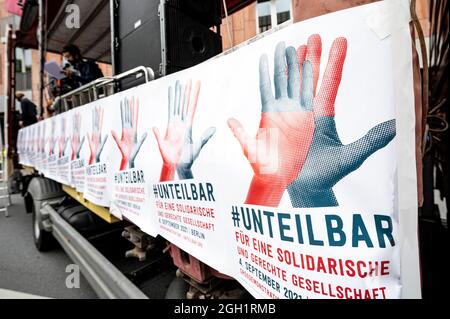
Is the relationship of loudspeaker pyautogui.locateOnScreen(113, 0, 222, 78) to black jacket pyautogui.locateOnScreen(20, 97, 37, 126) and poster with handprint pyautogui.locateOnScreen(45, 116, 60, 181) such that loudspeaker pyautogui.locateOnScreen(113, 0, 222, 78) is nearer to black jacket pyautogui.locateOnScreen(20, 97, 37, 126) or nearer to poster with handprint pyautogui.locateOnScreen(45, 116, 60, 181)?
poster with handprint pyautogui.locateOnScreen(45, 116, 60, 181)

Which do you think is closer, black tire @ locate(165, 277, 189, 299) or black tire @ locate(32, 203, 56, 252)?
black tire @ locate(165, 277, 189, 299)

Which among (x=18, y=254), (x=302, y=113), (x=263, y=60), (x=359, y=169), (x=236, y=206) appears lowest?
(x=18, y=254)

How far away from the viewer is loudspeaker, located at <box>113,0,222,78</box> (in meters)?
2.16

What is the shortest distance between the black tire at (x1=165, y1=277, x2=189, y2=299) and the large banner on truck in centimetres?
50

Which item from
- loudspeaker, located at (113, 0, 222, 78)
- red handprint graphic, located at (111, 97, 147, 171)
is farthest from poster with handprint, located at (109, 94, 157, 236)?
loudspeaker, located at (113, 0, 222, 78)

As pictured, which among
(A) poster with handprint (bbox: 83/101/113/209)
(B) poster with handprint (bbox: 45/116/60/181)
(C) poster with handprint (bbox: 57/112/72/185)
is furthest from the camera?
(B) poster with handprint (bbox: 45/116/60/181)

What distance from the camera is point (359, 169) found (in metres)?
0.73

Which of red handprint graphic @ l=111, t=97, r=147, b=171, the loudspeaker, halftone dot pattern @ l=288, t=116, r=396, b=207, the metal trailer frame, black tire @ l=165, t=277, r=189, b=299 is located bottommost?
black tire @ l=165, t=277, r=189, b=299

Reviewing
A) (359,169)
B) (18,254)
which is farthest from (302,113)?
(18,254)

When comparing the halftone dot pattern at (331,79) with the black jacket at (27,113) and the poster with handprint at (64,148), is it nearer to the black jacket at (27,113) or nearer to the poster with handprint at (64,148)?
the poster with handprint at (64,148)

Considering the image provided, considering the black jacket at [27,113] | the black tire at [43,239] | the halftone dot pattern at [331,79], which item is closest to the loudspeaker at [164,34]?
the halftone dot pattern at [331,79]
